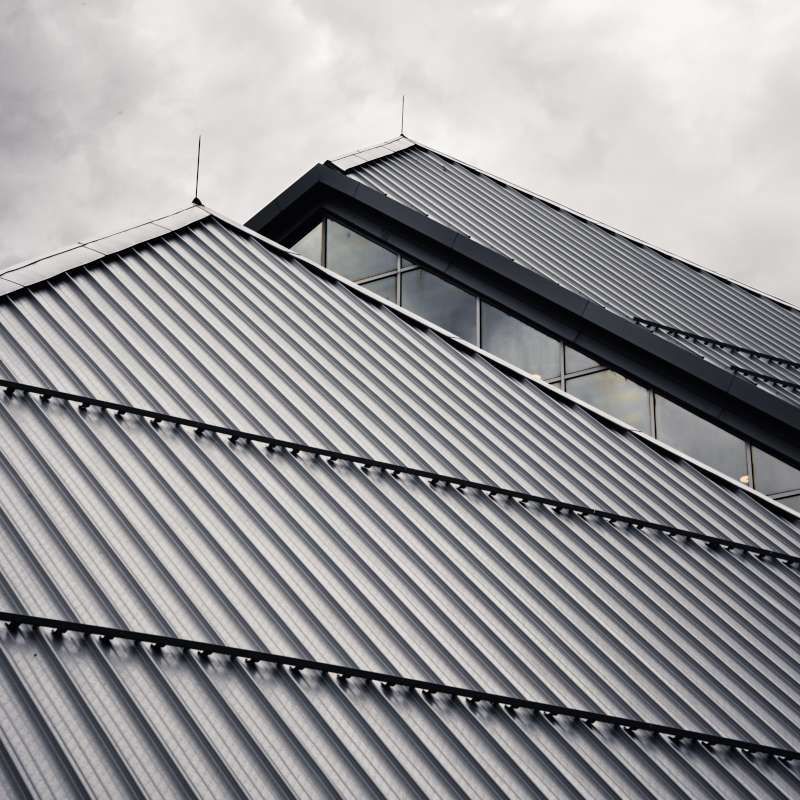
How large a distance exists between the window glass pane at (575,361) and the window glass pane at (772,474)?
3.52 metres

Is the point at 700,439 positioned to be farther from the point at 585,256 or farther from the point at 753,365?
the point at 585,256

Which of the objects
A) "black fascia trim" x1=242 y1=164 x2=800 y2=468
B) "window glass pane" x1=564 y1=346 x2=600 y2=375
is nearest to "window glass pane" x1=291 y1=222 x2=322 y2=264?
"black fascia trim" x1=242 y1=164 x2=800 y2=468

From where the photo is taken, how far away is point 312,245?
A: 2395cm

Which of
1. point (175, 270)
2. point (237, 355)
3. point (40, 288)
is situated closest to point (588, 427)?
point (237, 355)

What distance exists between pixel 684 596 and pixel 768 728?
1.86m

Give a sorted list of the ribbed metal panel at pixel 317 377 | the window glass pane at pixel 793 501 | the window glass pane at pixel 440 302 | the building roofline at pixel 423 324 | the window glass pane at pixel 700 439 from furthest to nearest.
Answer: the window glass pane at pixel 440 302
the window glass pane at pixel 700 439
the window glass pane at pixel 793 501
the building roofline at pixel 423 324
the ribbed metal panel at pixel 317 377

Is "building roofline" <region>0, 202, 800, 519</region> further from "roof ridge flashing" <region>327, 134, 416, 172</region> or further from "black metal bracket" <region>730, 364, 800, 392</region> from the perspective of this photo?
"roof ridge flashing" <region>327, 134, 416, 172</region>

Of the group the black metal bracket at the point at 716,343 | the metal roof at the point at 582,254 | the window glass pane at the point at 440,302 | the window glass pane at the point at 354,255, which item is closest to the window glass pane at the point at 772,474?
the black metal bracket at the point at 716,343

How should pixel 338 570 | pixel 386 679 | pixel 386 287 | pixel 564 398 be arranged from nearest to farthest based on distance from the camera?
pixel 386 679 < pixel 338 570 < pixel 564 398 < pixel 386 287

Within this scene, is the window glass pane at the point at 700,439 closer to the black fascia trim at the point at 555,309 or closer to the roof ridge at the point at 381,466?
the black fascia trim at the point at 555,309

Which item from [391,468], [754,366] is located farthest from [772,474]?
[391,468]

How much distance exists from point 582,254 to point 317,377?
1084 cm

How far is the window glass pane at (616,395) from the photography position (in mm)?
18219

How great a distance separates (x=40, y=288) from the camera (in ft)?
43.5
